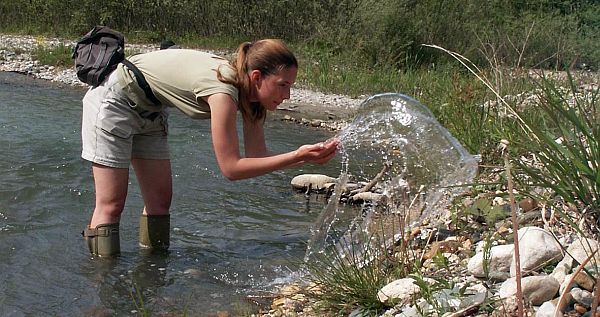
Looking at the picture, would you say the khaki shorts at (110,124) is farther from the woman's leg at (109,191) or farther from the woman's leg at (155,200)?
the woman's leg at (155,200)

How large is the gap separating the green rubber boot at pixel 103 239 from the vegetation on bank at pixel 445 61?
4.44ft

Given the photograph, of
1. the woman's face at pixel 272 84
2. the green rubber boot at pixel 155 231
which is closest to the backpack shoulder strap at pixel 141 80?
the woman's face at pixel 272 84

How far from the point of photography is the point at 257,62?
11.4 ft

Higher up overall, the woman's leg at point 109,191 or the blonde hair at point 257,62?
the blonde hair at point 257,62

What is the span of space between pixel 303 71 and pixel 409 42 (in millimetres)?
Answer: 2093

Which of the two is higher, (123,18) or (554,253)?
(554,253)

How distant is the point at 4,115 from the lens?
9.09 meters

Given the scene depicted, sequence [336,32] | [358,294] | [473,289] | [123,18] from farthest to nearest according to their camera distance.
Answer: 1. [123,18]
2. [336,32]
3. [358,294]
4. [473,289]

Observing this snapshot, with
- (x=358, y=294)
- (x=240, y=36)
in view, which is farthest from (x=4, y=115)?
(x=240, y=36)

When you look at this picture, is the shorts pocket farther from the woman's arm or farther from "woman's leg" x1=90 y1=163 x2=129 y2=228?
the woman's arm

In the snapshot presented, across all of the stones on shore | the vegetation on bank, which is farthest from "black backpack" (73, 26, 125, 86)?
the stones on shore

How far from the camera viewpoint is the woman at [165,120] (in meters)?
3.46

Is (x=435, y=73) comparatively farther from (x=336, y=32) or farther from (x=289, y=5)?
(x=289, y=5)

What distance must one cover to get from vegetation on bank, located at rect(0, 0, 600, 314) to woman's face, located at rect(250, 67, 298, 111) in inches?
31.2
